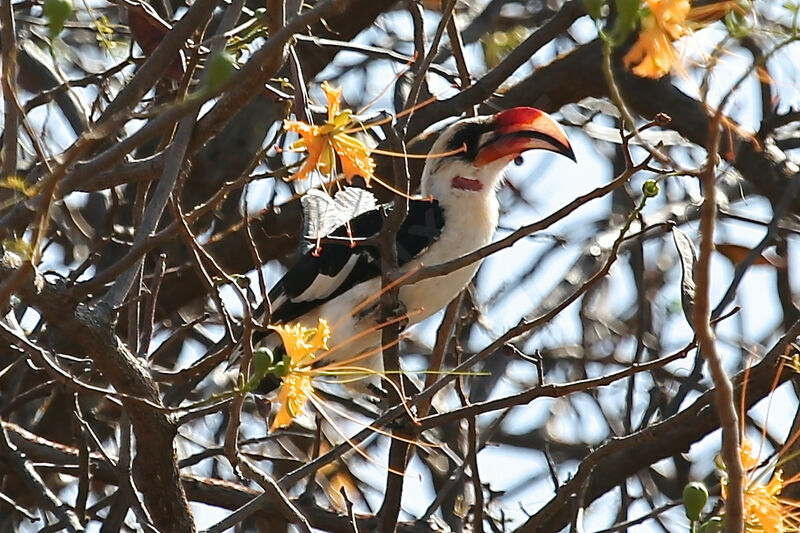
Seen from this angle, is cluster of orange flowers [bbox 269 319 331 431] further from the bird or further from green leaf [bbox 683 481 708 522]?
the bird

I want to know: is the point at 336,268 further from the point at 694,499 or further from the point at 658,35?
the point at 658,35

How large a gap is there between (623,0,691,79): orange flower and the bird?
2.16m

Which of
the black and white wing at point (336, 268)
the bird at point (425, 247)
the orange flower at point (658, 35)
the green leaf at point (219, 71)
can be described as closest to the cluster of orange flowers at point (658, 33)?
the orange flower at point (658, 35)

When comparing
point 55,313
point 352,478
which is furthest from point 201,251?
point 352,478

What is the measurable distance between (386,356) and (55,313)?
33.6 inches

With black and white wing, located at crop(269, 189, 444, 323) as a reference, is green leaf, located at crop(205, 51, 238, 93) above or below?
below

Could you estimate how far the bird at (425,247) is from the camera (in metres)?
4.03

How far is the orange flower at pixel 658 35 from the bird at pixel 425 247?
2161 millimetres

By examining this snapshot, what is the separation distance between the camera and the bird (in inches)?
159

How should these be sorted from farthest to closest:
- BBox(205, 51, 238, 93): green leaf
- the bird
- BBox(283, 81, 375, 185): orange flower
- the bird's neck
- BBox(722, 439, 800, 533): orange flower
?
1. the bird's neck
2. the bird
3. BBox(283, 81, 375, 185): orange flower
4. BBox(722, 439, 800, 533): orange flower
5. BBox(205, 51, 238, 93): green leaf

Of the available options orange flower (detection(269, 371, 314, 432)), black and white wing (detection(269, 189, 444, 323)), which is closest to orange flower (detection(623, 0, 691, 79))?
orange flower (detection(269, 371, 314, 432))

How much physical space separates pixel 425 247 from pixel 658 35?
2.53 metres

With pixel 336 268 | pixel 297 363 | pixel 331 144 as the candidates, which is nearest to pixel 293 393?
pixel 297 363

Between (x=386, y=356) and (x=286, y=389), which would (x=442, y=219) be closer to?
(x=386, y=356)
